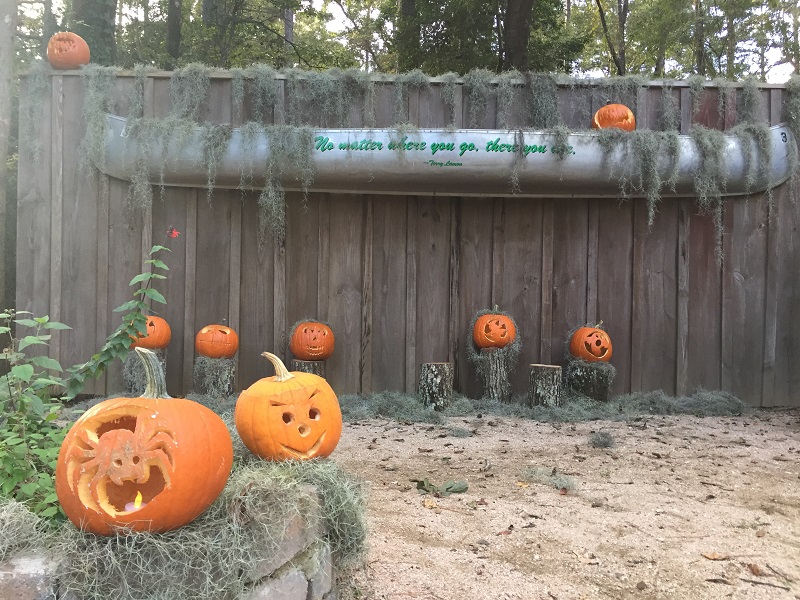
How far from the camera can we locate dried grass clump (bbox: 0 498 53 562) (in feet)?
4.88

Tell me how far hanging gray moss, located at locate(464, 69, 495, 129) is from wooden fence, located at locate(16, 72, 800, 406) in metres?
0.11

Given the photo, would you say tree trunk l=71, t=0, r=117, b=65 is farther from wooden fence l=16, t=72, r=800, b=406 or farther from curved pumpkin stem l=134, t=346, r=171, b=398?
curved pumpkin stem l=134, t=346, r=171, b=398

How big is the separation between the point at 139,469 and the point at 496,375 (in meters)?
4.16

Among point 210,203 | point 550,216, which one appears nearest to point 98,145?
point 210,203

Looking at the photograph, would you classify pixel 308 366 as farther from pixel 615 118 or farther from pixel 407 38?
pixel 407 38

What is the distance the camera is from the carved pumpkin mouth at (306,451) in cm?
216

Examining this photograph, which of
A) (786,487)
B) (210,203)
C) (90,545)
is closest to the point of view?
(90,545)

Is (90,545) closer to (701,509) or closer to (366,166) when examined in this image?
(701,509)

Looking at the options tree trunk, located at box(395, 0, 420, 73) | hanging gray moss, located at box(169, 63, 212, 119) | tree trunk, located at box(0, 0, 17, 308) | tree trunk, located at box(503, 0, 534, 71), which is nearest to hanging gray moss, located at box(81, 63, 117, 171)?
hanging gray moss, located at box(169, 63, 212, 119)

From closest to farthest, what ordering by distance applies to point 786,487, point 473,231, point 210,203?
point 786,487 → point 210,203 → point 473,231

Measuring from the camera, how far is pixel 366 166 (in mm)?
5082

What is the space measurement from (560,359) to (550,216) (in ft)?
4.47

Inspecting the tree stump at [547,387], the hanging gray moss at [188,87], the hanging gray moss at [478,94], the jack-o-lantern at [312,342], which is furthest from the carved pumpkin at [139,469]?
the hanging gray moss at [478,94]

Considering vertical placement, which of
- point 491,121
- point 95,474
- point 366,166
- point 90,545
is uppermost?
point 491,121
